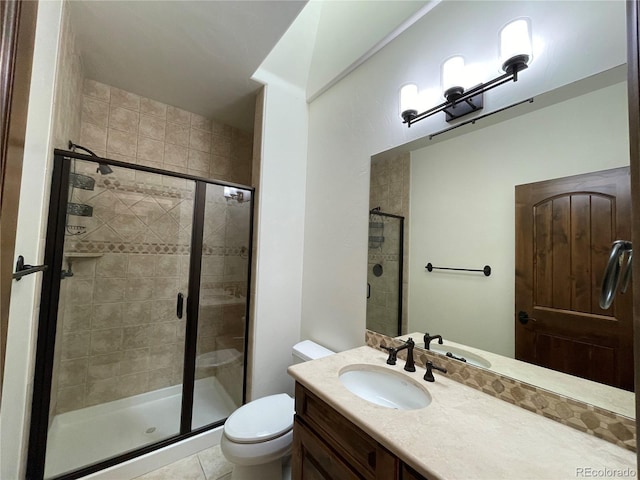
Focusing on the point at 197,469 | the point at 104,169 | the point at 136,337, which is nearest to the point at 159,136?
the point at 104,169

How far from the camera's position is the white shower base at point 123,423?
4.90 feet

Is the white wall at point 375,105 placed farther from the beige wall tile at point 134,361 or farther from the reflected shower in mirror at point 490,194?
the beige wall tile at point 134,361

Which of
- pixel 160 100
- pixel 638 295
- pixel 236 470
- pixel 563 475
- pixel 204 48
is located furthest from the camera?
pixel 160 100

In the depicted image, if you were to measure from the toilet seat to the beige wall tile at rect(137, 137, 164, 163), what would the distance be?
2.12 m

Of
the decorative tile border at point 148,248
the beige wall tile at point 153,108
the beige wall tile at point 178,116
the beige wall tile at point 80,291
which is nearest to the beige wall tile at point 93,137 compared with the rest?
the beige wall tile at point 153,108

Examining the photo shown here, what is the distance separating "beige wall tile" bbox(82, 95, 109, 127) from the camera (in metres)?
1.96

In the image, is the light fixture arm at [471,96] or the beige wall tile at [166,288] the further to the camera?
the beige wall tile at [166,288]

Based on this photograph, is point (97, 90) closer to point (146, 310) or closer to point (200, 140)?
point (200, 140)

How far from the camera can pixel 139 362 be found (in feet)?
7.03

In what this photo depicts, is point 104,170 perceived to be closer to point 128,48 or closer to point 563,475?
point 128,48

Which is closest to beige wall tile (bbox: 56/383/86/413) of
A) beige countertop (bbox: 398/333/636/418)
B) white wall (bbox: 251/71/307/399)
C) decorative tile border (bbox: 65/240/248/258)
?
decorative tile border (bbox: 65/240/248/258)

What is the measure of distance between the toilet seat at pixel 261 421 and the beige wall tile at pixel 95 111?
2377 millimetres

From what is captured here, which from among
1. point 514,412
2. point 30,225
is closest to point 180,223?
point 30,225

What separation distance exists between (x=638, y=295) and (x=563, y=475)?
526 millimetres
